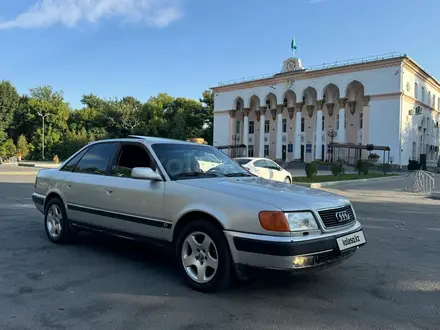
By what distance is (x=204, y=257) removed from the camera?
4.20 meters

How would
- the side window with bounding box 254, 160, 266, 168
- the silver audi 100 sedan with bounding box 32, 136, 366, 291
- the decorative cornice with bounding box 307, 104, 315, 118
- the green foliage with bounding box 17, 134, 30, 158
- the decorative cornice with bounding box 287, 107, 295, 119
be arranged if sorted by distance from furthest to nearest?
the decorative cornice with bounding box 287, 107, 295, 119, the decorative cornice with bounding box 307, 104, 315, 118, the green foliage with bounding box 17, 134, 30, 158, the side window with bounding box 254, 160, 266, 168, the silver audi 100 sedan with bounding box 32, 136, 366, 291

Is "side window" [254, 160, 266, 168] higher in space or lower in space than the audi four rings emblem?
higher

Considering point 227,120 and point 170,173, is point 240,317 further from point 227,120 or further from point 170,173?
point 227,120

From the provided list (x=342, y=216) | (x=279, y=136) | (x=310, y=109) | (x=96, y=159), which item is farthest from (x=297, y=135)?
(x=342, y=216)

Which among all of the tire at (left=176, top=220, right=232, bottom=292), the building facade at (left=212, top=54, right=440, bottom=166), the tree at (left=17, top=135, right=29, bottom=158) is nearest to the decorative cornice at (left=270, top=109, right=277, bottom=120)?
the building facade at (left=212, top=54, right=440, bottom=166)

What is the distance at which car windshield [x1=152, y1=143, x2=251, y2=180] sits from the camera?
4.85m

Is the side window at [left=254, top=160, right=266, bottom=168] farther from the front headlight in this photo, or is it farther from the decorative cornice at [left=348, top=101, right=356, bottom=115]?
the decorative cornice at [left=348, top=101, right=356, bottom=115]

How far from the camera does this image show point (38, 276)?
4750 millimetres

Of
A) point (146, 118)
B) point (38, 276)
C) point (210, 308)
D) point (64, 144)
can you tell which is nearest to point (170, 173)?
point (210, 308)

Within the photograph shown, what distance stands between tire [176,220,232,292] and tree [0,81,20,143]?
213ft

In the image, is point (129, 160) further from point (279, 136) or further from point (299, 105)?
point (279, 136)

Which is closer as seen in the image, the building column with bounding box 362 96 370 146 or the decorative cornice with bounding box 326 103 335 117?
the building column with bounding box 362 96 370 146

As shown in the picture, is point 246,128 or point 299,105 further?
point 246,128

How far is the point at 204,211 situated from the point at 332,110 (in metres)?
58.4
